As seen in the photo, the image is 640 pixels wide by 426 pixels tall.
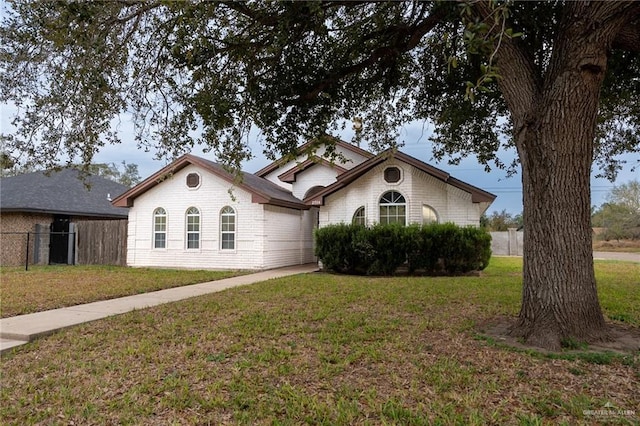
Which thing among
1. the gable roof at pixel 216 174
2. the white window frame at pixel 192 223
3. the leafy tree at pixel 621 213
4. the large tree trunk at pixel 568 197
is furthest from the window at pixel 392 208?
the leafy tree at pixel 621 213

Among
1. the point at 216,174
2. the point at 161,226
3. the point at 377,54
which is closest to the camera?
the point at 377,54

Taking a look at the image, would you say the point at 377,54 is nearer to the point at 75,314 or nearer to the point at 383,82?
the point at 383,82

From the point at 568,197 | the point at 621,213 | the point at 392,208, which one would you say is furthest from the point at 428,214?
the point at 621,213

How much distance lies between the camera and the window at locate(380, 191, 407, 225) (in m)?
14.6

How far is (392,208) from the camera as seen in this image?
14766 mm

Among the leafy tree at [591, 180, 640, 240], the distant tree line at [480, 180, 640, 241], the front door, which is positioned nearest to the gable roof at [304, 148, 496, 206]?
the front door

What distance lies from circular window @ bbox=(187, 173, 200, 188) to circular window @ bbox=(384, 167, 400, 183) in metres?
7.46

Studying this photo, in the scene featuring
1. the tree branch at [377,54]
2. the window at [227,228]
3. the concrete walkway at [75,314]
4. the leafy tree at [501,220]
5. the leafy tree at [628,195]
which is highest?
the leafy tree at [628,195]

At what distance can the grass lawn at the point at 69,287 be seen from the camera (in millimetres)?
7555

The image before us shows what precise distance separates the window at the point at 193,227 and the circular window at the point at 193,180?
0.93 meters

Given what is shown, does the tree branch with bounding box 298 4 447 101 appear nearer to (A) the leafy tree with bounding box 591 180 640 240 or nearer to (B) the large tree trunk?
(B) the large tree trunk

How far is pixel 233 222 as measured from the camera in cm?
1577

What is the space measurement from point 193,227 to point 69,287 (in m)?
6.64

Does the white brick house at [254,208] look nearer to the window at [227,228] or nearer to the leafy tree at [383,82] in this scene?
the window at [227,228]
